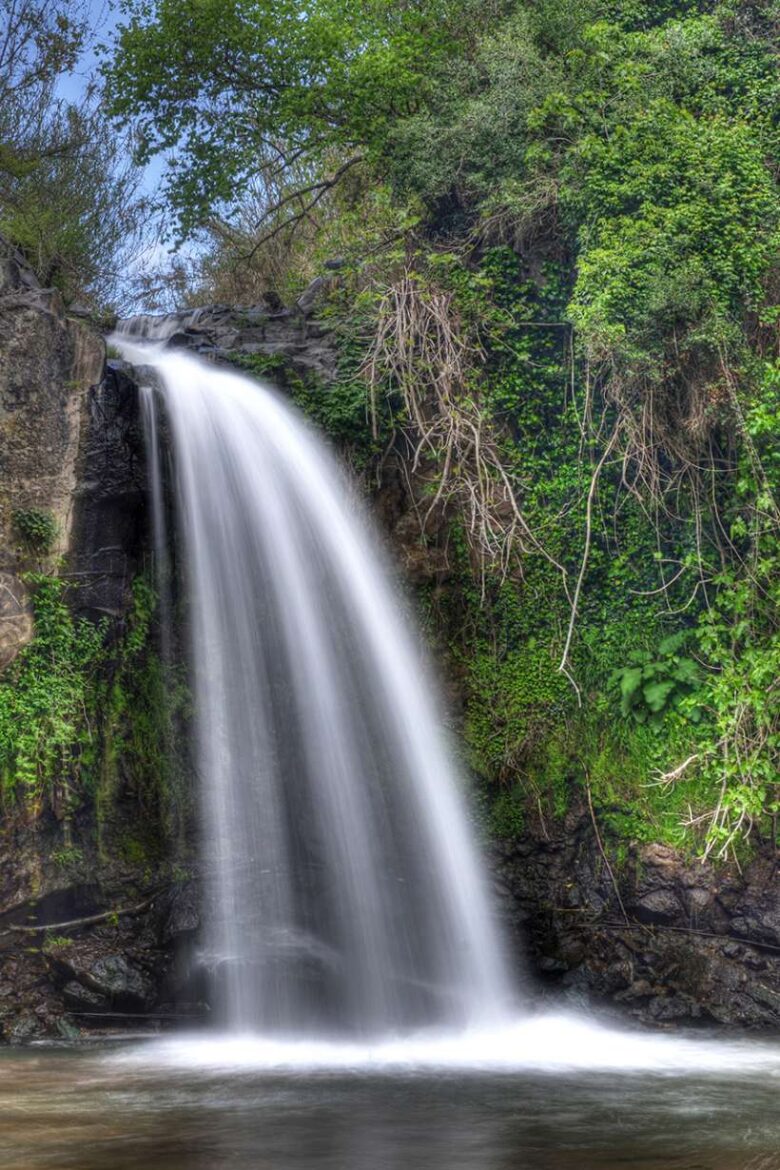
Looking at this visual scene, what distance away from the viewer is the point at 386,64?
38.3 ft

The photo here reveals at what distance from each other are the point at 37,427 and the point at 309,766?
3.32 meters

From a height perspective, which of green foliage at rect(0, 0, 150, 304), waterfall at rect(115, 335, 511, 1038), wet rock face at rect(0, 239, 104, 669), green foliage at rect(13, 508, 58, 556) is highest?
green foliage at rect(0, 0, 150, 304)

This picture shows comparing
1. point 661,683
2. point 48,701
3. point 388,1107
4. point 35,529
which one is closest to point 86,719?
point 48,701

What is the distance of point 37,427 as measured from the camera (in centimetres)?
809

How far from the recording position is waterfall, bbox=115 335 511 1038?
7.53m

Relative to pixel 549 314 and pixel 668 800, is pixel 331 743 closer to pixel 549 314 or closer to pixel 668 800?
pixel 668 800

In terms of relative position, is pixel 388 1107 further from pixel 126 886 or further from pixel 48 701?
pixel 48 701

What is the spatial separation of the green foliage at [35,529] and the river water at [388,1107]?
11.4 ft

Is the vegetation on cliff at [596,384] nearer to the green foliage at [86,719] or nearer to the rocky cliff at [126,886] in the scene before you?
the rocky cliff at [126,886]

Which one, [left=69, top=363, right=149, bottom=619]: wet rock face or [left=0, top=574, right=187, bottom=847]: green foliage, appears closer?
[left=0, top=574, right=187, bottom=847]: green foliage

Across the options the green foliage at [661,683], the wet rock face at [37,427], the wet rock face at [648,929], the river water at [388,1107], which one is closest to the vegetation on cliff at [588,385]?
the green foliage at [661,683]

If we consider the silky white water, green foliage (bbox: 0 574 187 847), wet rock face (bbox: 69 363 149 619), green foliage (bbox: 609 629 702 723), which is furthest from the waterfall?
green foliage (bbox: 609 629 702 723)

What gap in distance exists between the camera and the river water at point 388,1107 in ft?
14.3

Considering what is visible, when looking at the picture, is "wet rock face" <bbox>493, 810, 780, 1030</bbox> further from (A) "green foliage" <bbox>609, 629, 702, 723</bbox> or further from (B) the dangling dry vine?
(B) the dangling dry vine
